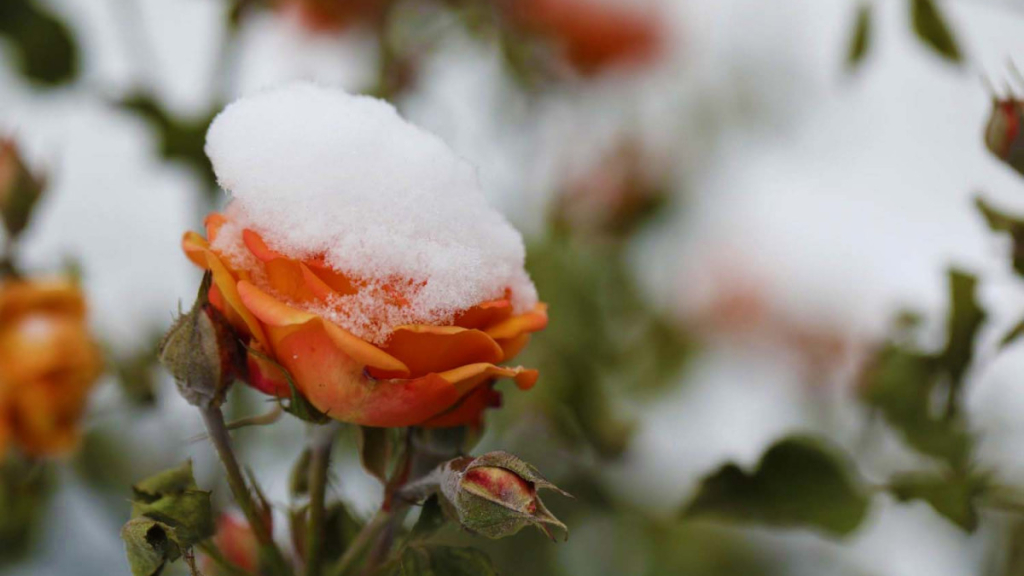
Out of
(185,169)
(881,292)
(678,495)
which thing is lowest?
(678,495)

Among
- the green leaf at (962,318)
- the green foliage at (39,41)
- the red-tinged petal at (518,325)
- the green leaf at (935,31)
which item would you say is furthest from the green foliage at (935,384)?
the green foliage at (39,41)

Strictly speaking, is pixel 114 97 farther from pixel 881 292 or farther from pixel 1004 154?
pixel 881 292

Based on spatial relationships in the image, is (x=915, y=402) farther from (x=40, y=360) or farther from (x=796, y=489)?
(x=40, y=360)

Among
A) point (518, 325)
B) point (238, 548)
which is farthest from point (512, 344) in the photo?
point (238, 548)

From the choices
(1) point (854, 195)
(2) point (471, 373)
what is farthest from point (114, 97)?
(1) point (854, 195)

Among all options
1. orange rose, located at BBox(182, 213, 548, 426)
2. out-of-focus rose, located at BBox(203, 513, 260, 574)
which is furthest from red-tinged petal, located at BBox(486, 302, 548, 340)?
out-of-focus rose, located at BBox(203, 513, 260, 574)

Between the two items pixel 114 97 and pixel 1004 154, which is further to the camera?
pixel 114 97

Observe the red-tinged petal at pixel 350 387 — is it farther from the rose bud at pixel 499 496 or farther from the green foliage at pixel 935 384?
the green foliage at pixel 935 384
